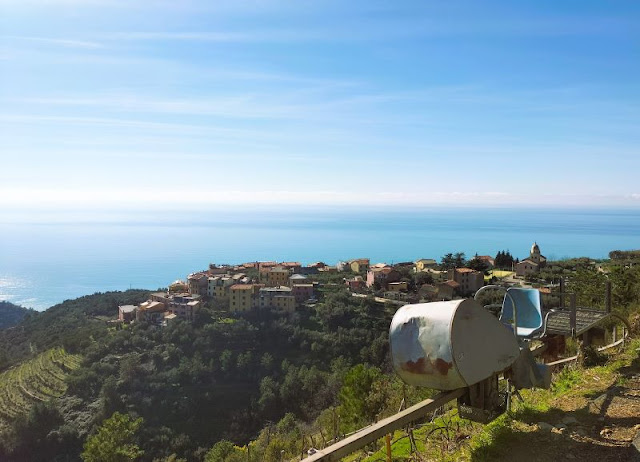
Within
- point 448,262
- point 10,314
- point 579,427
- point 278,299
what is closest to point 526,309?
point 579,427

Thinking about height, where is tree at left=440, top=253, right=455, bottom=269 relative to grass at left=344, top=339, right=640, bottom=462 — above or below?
below

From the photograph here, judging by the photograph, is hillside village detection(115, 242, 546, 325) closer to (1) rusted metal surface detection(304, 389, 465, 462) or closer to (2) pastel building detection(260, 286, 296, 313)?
(2) pastel building detection(260, 286, 296, 313)

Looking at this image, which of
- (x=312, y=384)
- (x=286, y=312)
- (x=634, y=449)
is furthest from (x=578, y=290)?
(x=286, y=312)

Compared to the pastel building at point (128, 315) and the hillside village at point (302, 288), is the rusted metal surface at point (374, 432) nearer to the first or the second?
the hillside village at point (302, 288)

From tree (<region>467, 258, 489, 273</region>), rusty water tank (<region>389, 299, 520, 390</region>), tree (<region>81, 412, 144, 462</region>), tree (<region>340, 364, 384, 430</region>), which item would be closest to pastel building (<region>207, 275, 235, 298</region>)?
tree (<region>467, 258, 489, 273</region>)

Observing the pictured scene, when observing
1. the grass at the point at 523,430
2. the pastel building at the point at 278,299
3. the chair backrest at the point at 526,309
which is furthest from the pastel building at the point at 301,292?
the chair backrest at the point at 526,309
